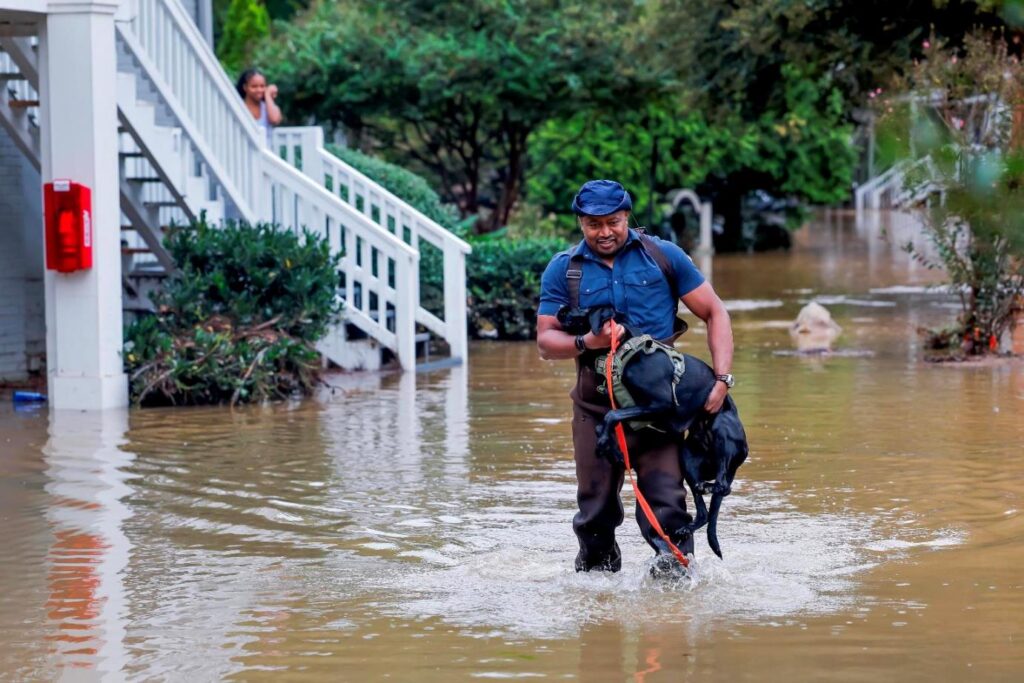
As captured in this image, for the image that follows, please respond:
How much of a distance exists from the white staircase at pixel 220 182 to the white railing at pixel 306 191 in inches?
0.5

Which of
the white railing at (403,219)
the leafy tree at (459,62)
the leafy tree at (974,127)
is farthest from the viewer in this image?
the leafy tree at (459,62)

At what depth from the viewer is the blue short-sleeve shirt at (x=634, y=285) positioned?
682 centimetres

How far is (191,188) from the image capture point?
572 inches

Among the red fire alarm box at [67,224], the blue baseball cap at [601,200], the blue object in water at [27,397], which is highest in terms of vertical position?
the red fire alarm box at [67,224]

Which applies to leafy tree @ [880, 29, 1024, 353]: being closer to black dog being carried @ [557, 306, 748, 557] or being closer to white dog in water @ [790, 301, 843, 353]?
white dog in water @ [790, 301, 843, 353]

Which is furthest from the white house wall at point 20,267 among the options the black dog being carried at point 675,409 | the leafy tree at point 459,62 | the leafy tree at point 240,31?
the leafy tree at point 240,31

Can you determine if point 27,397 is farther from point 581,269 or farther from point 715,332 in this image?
point 715,332

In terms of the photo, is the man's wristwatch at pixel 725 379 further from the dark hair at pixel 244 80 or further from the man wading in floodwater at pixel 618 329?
the dark hair at pixel 244 80

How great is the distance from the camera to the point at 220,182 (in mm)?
A: 14891

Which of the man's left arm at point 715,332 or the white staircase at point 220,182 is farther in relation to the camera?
the white staircase at point 220,182

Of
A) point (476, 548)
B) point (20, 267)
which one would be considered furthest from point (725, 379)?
point (20, 267)

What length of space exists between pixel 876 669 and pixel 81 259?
8.26m

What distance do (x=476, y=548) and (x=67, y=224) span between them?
582 centimetres

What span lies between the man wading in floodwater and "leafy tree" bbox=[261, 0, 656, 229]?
16.5 m
